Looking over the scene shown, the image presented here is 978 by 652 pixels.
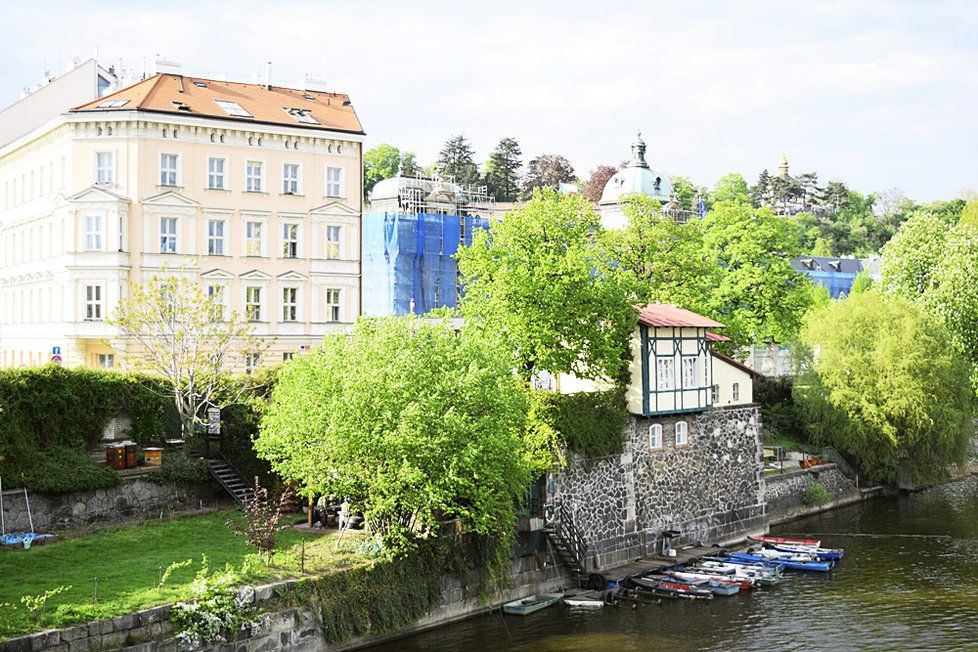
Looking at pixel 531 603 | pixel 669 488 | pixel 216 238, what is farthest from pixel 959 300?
pixel 216 238

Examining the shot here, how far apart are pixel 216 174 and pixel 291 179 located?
3306mm

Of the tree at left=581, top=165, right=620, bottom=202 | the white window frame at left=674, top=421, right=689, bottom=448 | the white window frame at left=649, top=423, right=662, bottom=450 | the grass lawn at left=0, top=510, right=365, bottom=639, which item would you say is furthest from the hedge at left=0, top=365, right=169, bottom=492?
the tree at left=581, top=165, right=620, bottom=202

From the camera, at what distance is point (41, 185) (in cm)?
4656

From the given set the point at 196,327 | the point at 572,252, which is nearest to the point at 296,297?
the point at 196,327

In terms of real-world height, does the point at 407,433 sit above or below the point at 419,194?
below

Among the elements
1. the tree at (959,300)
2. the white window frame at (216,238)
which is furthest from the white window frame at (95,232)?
the tree at (959,300)

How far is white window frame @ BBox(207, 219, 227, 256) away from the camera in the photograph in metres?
45.1

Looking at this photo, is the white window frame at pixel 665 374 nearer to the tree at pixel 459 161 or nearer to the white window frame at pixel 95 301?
the white window frame at pixel 95 301

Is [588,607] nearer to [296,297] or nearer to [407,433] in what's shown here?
[407,433]

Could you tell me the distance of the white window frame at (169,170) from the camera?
44.0 m

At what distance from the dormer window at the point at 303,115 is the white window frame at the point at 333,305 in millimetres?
7350

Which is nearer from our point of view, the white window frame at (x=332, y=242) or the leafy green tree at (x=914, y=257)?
the white window frame at (x=332, y=242)

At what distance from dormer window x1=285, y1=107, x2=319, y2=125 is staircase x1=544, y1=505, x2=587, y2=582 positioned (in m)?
23.0

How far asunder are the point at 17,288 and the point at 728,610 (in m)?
34.1
